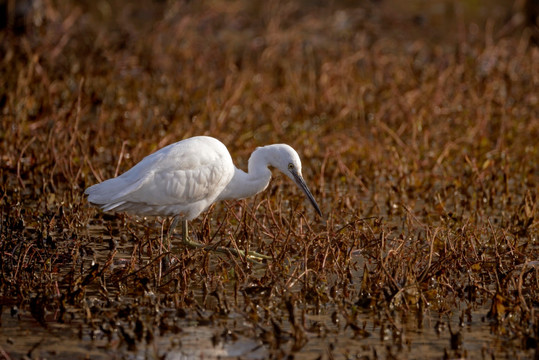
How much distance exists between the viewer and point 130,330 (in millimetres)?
4465

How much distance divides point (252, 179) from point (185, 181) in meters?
0.52

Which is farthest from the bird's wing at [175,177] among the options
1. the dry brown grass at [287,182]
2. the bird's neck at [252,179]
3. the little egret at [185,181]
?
the dry brown grass at [287,182]

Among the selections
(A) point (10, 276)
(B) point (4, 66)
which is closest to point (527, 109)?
(B) point (4, 66)

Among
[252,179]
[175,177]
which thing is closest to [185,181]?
[175,177]

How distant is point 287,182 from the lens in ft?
26.2

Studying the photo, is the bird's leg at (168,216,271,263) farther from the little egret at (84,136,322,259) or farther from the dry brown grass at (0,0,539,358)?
the dry brown grass at (0,0,539,358)

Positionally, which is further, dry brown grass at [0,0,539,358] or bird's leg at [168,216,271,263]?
bird's leg at [168,216,271,263]

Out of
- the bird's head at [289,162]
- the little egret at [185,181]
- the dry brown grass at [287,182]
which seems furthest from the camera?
the bird's head at [289,162]

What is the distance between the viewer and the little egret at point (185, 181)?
5.68 meters

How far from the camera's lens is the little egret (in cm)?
568

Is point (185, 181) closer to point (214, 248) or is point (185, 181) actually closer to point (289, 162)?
point (214, 248)

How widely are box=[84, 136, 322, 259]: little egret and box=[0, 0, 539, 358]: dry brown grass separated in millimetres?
212

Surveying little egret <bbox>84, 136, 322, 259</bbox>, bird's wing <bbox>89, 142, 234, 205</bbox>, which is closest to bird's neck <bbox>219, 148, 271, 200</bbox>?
little egret <bbox>84, 136, 322, 259</bbox>

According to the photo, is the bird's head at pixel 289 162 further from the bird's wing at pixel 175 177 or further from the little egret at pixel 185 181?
the bird's wing at pixel 175 177
